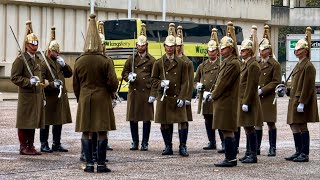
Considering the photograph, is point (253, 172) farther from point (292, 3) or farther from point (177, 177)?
point (292, 3)

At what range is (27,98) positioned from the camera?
47.2 feet

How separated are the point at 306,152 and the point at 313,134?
5.88 m

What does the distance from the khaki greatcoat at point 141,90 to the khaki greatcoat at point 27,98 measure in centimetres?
205

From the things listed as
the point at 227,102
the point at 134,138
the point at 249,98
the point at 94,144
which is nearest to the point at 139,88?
the point at 134,138

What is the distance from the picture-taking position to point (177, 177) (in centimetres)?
1184

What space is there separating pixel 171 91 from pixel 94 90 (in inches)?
113

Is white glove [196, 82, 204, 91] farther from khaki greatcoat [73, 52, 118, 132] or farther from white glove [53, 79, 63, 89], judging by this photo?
khaki greatcoat [73, 52, 118, 132]

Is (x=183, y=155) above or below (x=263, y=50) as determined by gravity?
below

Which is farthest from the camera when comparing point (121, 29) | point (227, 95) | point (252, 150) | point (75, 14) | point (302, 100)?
point (75, 14)

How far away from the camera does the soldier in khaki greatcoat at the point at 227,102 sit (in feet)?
42.9

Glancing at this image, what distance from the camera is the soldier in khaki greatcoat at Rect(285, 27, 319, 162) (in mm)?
14031

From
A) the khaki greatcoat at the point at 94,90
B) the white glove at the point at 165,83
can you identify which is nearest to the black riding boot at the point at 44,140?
the white glove at the point at 165,83

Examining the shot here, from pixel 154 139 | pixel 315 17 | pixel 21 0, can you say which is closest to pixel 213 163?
pixel 154 139

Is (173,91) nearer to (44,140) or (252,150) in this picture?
(252,150)
